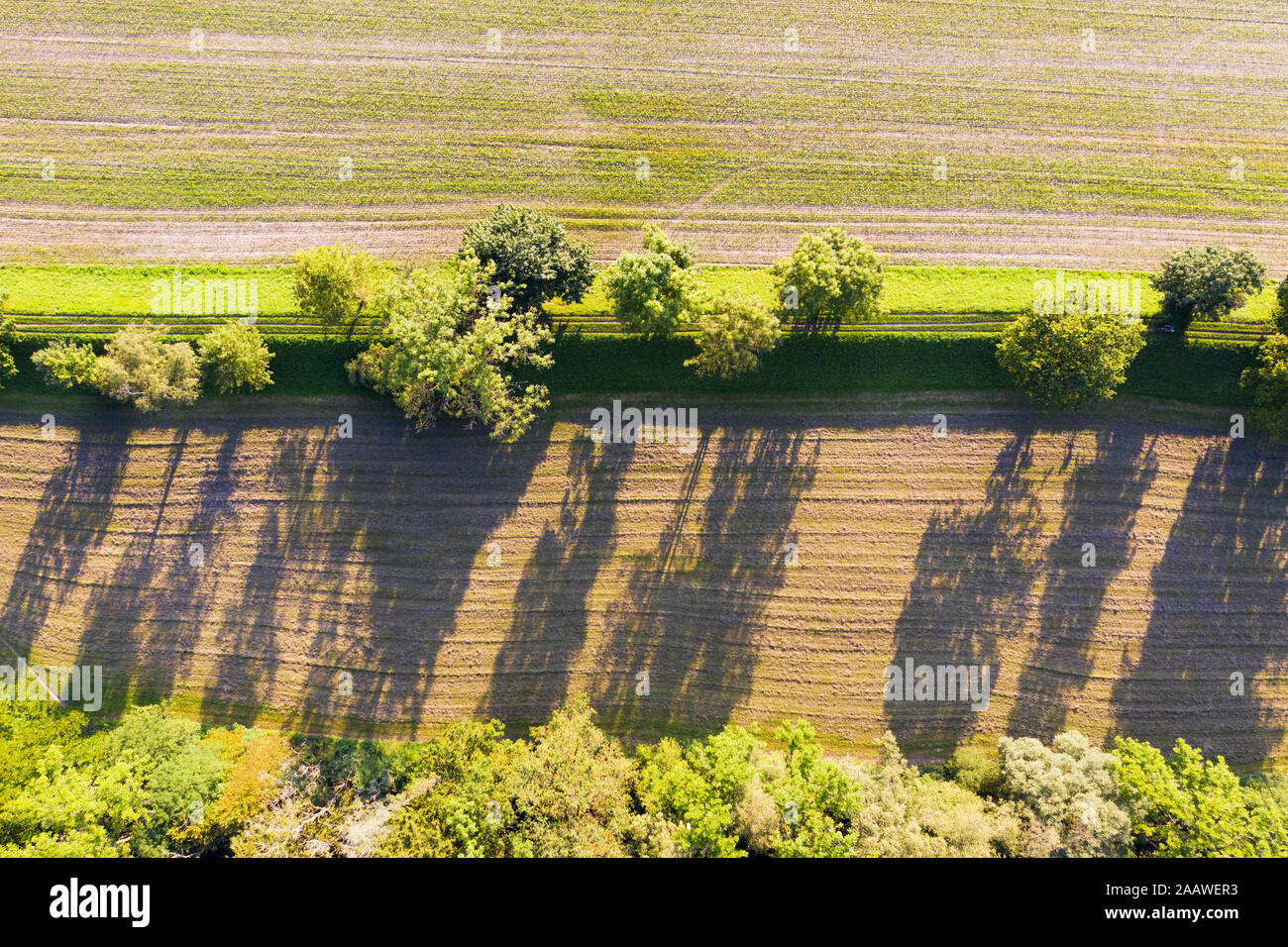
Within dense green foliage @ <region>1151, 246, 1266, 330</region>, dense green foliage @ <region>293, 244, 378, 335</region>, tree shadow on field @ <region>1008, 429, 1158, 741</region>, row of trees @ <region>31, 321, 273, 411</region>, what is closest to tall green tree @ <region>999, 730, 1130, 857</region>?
tree shadow on field @ <region>1008, 429, 1158, 741</region>

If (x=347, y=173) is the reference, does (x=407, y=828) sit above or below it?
below

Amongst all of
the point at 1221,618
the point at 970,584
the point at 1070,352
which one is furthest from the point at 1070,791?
the point at 1070,352

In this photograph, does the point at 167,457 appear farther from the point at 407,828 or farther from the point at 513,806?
the point at 513,806

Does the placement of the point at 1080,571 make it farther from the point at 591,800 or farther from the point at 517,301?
the point at 517,301

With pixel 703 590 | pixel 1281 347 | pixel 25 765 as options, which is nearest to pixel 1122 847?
pixel 703 590

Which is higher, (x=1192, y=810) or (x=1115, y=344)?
(x=1115, y=344)

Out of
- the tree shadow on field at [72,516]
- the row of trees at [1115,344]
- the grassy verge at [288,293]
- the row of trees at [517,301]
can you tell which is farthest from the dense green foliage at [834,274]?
the tree shadow on field at [72,516]
